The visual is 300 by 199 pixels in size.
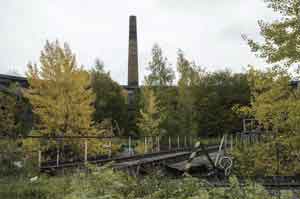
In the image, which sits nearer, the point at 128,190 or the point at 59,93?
the point at 128,190

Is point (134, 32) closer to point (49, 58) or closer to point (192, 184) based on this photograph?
point (49, 58)

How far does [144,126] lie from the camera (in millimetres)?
27531

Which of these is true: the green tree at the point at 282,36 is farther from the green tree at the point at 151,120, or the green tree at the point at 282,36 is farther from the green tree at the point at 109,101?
the green tree at the point at 109,101

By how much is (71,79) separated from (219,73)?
32866mm

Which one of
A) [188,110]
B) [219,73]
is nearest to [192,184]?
[188,110]

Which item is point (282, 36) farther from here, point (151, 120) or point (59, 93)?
point (151, 120)

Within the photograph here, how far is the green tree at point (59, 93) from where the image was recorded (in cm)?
1570

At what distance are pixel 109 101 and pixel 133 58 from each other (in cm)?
1295

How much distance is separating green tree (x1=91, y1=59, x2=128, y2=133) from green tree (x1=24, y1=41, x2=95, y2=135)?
52.9ft

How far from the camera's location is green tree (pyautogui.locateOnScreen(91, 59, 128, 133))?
33375 millimetres

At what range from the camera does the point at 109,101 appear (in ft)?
113

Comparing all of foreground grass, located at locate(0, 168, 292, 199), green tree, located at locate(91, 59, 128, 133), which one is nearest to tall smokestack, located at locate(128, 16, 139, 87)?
green tree, located at locate(91, 59, 128, 133)

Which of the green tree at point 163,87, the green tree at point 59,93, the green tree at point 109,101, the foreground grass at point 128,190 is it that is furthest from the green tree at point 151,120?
the foreground grass at point 128,190

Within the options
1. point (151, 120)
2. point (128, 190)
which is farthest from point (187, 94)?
point (128, 190)
